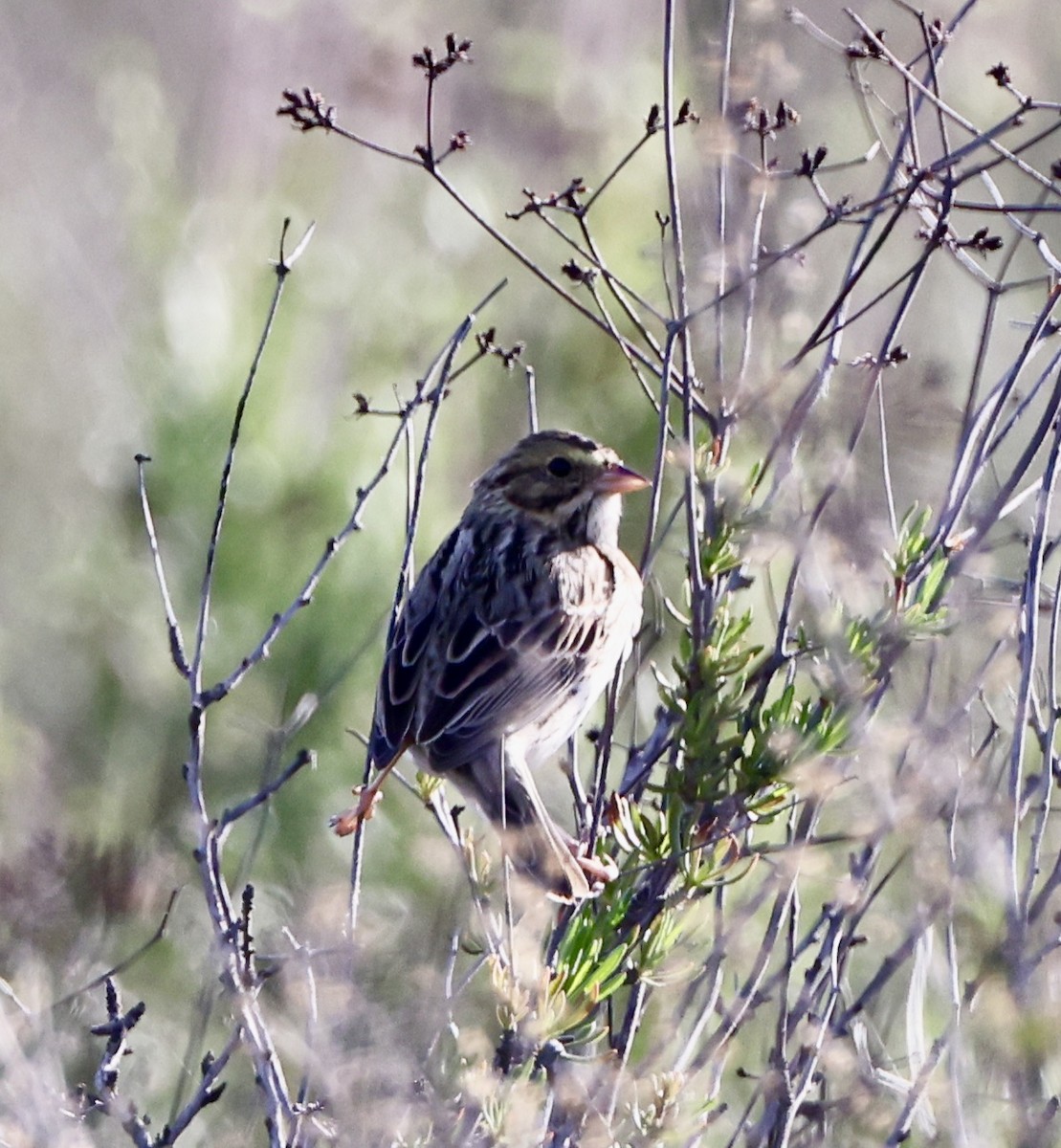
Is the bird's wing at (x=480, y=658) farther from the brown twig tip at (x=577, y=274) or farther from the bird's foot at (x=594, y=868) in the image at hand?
the brown twig tip at (x=577, y=274)

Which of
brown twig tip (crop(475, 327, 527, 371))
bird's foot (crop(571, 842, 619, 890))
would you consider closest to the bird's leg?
bird's foot (crop(571, 842, 619, 890))

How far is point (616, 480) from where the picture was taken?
5.41 m

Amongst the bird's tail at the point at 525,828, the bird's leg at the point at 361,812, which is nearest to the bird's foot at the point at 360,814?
the bird's leg at the point at 361,812

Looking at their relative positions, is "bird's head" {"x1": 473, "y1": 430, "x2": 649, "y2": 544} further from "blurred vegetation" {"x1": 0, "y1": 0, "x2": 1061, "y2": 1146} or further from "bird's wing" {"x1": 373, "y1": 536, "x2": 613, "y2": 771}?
"blurred vegetation" {"x1": 0, "y1": 0, "x2": 1061, "y2": 1146}

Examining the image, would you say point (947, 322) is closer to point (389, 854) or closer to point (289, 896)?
point (389, 854)

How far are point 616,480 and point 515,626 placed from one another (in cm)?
51

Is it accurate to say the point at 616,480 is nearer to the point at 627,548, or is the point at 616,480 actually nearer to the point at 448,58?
the point at 448,58

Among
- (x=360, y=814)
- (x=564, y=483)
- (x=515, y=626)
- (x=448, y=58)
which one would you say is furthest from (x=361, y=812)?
(x=564, y=483)

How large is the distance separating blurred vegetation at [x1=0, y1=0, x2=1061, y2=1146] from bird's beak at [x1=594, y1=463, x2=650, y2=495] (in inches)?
12.5

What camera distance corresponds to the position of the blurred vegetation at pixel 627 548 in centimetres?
335

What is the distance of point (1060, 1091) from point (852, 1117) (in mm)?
851

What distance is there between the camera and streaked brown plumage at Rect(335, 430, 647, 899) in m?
5.00

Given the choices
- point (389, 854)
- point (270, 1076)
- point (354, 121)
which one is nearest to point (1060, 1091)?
point (270, 1076)

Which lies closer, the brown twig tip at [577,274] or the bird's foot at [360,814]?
the brown twig tip at [577,274]
